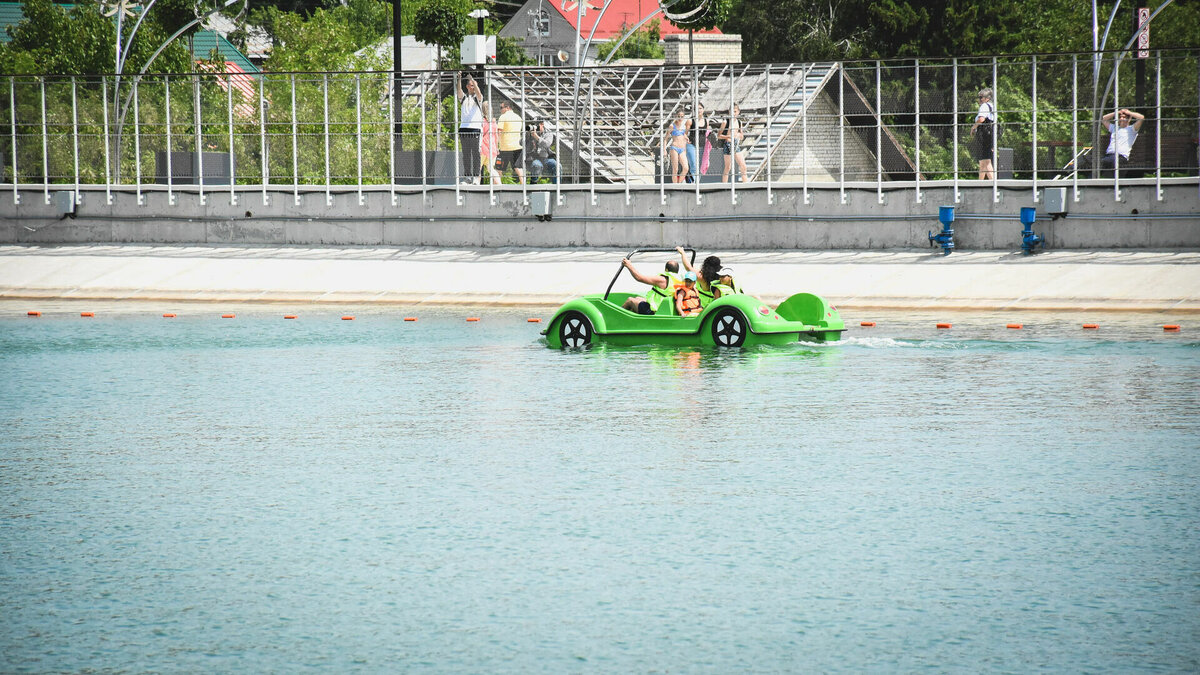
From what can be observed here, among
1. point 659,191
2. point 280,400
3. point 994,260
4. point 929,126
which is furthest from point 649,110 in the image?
point 280,400

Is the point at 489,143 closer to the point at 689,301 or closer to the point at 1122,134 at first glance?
the point at 1122,134

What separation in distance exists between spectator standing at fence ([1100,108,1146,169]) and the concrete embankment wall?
18.8 inches

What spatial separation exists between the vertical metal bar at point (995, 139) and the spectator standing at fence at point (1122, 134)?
1612 mm

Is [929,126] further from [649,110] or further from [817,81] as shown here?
[649,110]

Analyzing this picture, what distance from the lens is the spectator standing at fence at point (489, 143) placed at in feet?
83.6

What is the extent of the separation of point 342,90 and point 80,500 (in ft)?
61.6

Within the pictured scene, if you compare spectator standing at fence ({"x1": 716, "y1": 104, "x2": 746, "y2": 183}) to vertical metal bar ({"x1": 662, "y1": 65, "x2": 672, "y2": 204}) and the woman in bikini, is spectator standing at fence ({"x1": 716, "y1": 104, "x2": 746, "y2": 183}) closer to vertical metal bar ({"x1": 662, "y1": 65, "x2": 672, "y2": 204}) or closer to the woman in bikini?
the woman in bikini

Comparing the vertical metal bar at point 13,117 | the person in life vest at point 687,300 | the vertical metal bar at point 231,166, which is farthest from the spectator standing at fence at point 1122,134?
the vertical metal bar at point 13,117

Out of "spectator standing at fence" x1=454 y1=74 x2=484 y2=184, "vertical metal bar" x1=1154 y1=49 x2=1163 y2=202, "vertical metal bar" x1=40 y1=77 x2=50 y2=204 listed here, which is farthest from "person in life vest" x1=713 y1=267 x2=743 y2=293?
"vertical metal bar" x1=40 y1=77 x2=50 y2=204

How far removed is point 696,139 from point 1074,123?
6.00 metres

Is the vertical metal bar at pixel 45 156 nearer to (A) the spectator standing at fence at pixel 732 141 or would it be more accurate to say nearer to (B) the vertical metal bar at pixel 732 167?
(A) the spectator standing at fence at pixel 732 141

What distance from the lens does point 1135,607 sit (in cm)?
568

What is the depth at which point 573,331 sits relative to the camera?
14875 mm

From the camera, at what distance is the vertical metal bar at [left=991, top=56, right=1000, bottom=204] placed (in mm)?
22859
